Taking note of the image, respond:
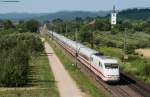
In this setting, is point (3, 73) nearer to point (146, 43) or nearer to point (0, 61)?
point (0, 61)

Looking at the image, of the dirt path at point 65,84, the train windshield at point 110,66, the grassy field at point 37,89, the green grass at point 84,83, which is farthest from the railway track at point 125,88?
the grassy field at point 37,89

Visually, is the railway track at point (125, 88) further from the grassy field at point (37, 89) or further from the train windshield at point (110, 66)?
the grassy field at point (37, 89)

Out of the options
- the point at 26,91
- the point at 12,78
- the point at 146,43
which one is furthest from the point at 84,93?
the point at 146,43

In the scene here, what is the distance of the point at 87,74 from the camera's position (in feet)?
214

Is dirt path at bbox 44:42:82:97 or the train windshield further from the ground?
the train windshield

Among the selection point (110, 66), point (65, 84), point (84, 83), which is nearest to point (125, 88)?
point (110, 66)

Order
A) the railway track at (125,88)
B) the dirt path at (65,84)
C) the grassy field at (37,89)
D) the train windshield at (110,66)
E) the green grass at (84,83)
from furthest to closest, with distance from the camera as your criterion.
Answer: the train windshield at (110,66) < the green grass at (84,83) < the dirt path at (65,84) < the railway track at (125,88) < the grassy field at (37,89)

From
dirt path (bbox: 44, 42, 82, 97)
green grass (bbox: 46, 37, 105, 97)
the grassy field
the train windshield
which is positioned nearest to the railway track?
green grass (bbox: 46, 37, 105, 97)

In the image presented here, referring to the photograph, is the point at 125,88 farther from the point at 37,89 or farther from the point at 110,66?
the point at 37,89

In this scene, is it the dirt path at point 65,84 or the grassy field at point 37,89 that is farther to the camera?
the dirt path at point 65,84

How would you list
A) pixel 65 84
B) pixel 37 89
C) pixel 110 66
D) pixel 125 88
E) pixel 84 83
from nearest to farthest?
pixel 37 89, pixel 125 88, pixel 110 66, pixel 65 84, pixel 84 83

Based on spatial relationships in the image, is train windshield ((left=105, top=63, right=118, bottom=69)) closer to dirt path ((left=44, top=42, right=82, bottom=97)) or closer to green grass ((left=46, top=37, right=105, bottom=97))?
green grass ((left=46, top=37, right=105, bottom=97))

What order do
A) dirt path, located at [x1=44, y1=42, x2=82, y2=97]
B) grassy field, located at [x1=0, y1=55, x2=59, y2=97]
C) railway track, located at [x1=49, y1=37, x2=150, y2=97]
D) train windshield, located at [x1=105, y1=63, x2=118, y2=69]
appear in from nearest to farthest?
grassy field, located at [x1=0, y1=55, x2=59, y2=97], railway track, located at [x1=49, y1=37, x2=150, y2=97], dirt path, located at [x1=44, y1=42, x2=82, y2=97], train windshield, located at [x1=105, y1=63, x2=118, y2=69]

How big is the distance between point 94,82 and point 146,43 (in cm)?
8988
